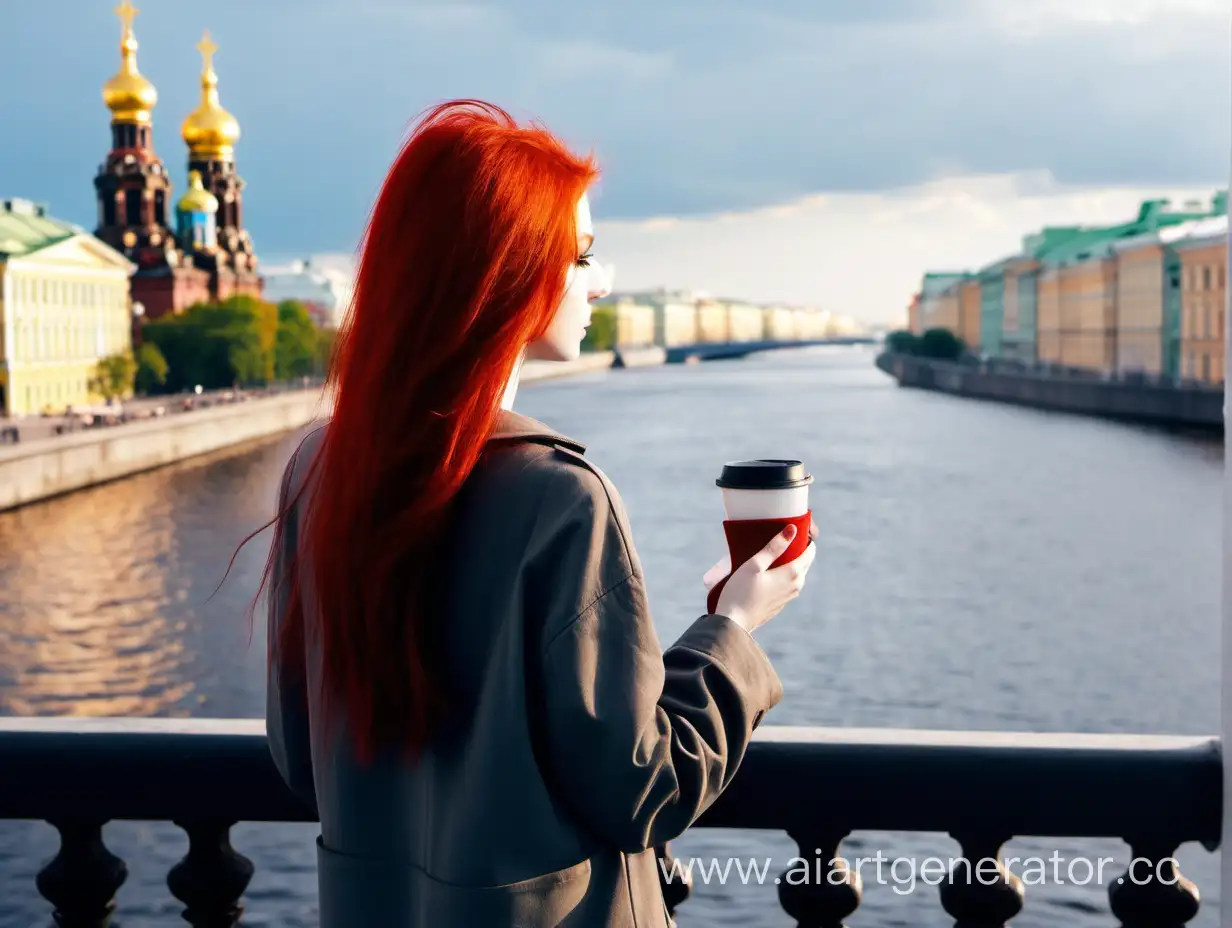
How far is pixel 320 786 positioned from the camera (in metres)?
0.53

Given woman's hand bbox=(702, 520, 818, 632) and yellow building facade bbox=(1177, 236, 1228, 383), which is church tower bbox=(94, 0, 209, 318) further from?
woman's hand bbox=(702, 520, 818, 632)

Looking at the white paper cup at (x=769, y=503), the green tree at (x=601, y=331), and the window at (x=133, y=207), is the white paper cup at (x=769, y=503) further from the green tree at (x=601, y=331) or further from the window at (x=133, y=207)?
the green tree at (x=601, y=331)

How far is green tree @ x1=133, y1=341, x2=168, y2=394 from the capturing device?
21.0 metres

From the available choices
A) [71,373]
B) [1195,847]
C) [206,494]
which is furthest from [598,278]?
[71,373]

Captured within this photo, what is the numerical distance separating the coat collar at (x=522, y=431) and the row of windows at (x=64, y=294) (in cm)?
1844

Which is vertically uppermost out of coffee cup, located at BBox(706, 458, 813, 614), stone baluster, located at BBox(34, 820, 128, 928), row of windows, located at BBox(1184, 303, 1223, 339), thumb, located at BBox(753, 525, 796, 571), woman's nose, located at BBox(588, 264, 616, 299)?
row of windows, located at BBox(1184, 303, 1223, 339)

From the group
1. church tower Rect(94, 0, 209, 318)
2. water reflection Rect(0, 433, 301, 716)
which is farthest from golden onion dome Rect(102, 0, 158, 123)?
water reflection Rect(0, 433, 301, 716)

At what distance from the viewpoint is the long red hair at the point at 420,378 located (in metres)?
0.48

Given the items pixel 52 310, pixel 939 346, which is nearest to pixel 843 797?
pixel 52 310

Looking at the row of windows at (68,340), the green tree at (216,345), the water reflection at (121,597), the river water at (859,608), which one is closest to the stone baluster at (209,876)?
the river water at (859,608)

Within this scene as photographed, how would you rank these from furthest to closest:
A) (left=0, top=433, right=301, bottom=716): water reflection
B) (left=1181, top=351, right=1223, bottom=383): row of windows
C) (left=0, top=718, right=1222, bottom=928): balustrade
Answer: (left=1181, top=351, right=1223, bottom=383): row of windows < (left=0, top=433, right=301, bottom=716): water reflection < (left=0, top=718, right=1222, bottom=928): balustrade

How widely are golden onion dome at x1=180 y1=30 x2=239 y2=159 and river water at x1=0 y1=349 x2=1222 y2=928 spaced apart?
9.31 m

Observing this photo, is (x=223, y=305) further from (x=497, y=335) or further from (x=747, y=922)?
(x=497, y=335)

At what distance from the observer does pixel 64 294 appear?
1942 centimetres
